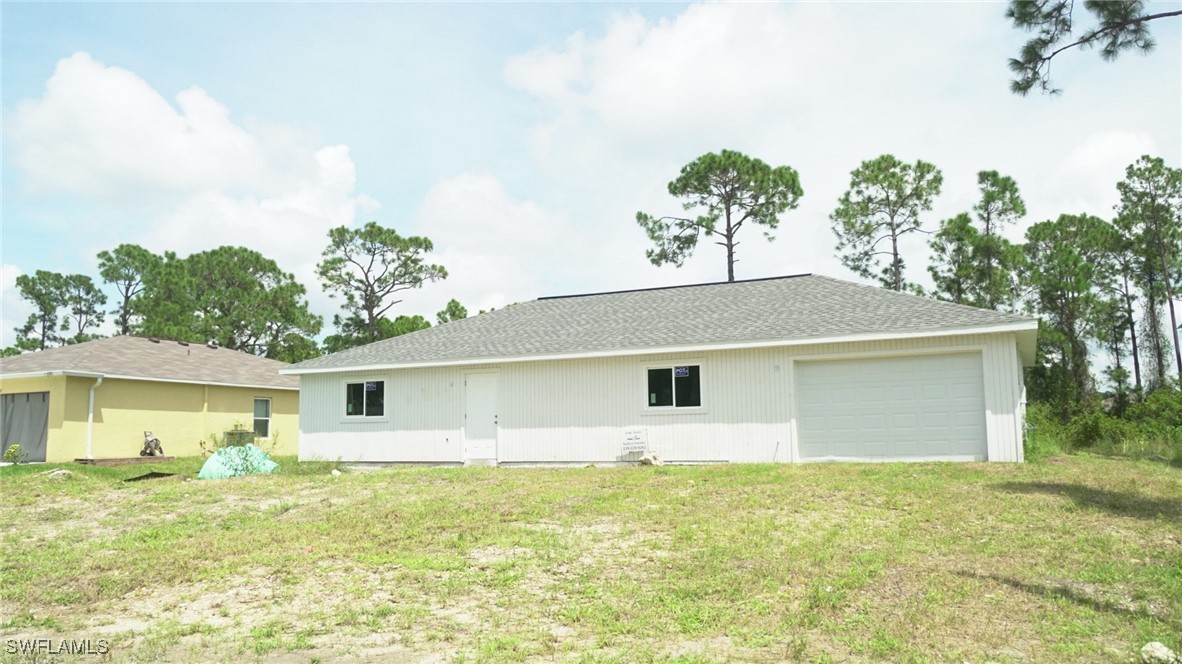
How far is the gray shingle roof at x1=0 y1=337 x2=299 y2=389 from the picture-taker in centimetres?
2048

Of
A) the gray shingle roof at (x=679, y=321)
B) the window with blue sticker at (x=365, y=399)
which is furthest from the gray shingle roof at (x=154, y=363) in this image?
the window with blue sticker at (x=365, y=399)

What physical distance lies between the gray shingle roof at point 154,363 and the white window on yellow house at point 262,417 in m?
0.74

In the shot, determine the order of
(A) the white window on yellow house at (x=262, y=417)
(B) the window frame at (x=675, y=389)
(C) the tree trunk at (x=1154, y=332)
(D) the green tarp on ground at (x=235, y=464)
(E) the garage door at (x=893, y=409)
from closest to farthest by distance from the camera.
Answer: (E) the garage door at (x=893, y=409)
(D) the green tarp on ground at (x=235, y=464)
(B) the window frame at (x=675, y=389)
(A) the white window on yellow house at (x=262, y=417)
(C) the tree trunk at (x=1154, y=332)

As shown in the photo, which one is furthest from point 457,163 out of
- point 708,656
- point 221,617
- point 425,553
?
point 708,656

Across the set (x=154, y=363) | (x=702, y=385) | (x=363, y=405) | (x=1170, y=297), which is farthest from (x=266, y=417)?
(x=1170, y=297)

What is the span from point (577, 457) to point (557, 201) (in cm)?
793

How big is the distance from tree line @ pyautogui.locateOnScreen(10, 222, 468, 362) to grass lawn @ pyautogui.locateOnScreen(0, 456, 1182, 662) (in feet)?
99.7

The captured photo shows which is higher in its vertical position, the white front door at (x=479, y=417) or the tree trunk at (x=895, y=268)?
the tree trunk at (x=895, y=268)

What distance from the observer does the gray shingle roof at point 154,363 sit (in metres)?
20.5

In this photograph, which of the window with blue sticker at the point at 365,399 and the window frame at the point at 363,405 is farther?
the window with blue sticker at the point at 365,399

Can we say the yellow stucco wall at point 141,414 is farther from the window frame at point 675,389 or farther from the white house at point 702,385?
the window frame at point 675,389

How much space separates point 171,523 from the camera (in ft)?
30.6

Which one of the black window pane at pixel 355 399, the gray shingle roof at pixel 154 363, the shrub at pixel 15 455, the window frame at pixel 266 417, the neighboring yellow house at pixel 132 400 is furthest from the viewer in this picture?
the window frame at pixel 266 417

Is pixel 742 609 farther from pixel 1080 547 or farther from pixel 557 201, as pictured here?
pixel 557 201
